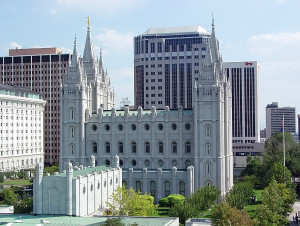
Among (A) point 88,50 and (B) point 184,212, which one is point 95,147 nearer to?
(A) point 88,50

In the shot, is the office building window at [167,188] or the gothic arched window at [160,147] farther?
the gothic arched window at [160,147]

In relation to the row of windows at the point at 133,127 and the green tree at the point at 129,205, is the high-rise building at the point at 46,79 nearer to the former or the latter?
the row of windows at the point at 133,127

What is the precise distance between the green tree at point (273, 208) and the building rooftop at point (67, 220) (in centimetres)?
1059

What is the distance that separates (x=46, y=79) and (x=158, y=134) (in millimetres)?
86590

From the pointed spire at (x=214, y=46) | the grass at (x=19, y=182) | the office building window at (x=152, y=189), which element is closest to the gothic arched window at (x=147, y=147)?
the office building window at (x=152, y=189)

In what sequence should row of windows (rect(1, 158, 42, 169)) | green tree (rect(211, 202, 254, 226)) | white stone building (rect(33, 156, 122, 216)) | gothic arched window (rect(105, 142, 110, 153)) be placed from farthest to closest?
1. row of windows (rect(1, 158, 42, 169))
2. gothic arched window (rect(105, 142, 110, 153))
3. white stone building (rect(33, 156, 122, 216))
4. green tree (rect(211, 202, 254, 226))

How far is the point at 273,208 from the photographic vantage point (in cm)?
6556

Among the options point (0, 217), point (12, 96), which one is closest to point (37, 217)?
point (0, 217)

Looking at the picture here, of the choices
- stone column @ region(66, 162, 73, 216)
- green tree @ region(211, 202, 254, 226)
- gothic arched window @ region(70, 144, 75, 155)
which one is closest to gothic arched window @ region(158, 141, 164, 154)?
gothic arched window @ region(70, 144, 75, 155)

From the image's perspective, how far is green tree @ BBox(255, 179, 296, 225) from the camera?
60.1 m

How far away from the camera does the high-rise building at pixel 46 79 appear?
586ft

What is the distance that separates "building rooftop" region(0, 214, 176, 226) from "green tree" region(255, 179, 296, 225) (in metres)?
10.6

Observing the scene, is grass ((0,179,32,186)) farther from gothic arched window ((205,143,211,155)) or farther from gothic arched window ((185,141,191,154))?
gothic arched window ((205,143,211,155))

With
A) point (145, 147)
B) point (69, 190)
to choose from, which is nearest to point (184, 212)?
point (69, 190)
